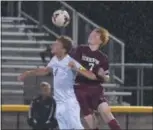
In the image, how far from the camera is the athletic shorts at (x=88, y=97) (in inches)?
419

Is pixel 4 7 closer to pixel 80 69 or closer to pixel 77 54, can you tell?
pixel 77 54

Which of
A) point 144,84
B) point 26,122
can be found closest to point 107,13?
point 144,84

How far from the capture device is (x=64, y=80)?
1010 centimetres

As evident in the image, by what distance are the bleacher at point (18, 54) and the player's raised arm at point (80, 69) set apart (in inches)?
178

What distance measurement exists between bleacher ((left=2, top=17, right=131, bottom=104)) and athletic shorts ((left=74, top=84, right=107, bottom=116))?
3.82 meters

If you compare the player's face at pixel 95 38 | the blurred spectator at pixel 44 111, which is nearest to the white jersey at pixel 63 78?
the player's face at pixel 95 38

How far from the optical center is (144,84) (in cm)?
1498

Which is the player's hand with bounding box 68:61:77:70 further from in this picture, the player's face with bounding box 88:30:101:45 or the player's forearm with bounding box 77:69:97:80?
the player's face with bounding box 88:30:101:45

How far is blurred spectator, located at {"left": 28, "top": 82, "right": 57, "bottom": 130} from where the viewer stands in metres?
12.7

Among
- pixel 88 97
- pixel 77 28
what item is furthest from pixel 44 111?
pixel 77 28

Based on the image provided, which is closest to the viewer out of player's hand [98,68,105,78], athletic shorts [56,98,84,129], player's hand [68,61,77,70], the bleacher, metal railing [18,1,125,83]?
player's hand [68,61,77,70]

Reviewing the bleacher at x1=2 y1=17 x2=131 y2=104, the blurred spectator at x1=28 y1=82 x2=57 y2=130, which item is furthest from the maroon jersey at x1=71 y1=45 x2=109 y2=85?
the bleacher at x1=2 y1=17 x2=131 y2=104

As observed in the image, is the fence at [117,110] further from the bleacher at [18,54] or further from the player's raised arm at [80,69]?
the player's raised arm at [80,69]

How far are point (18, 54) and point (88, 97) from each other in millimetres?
5849
